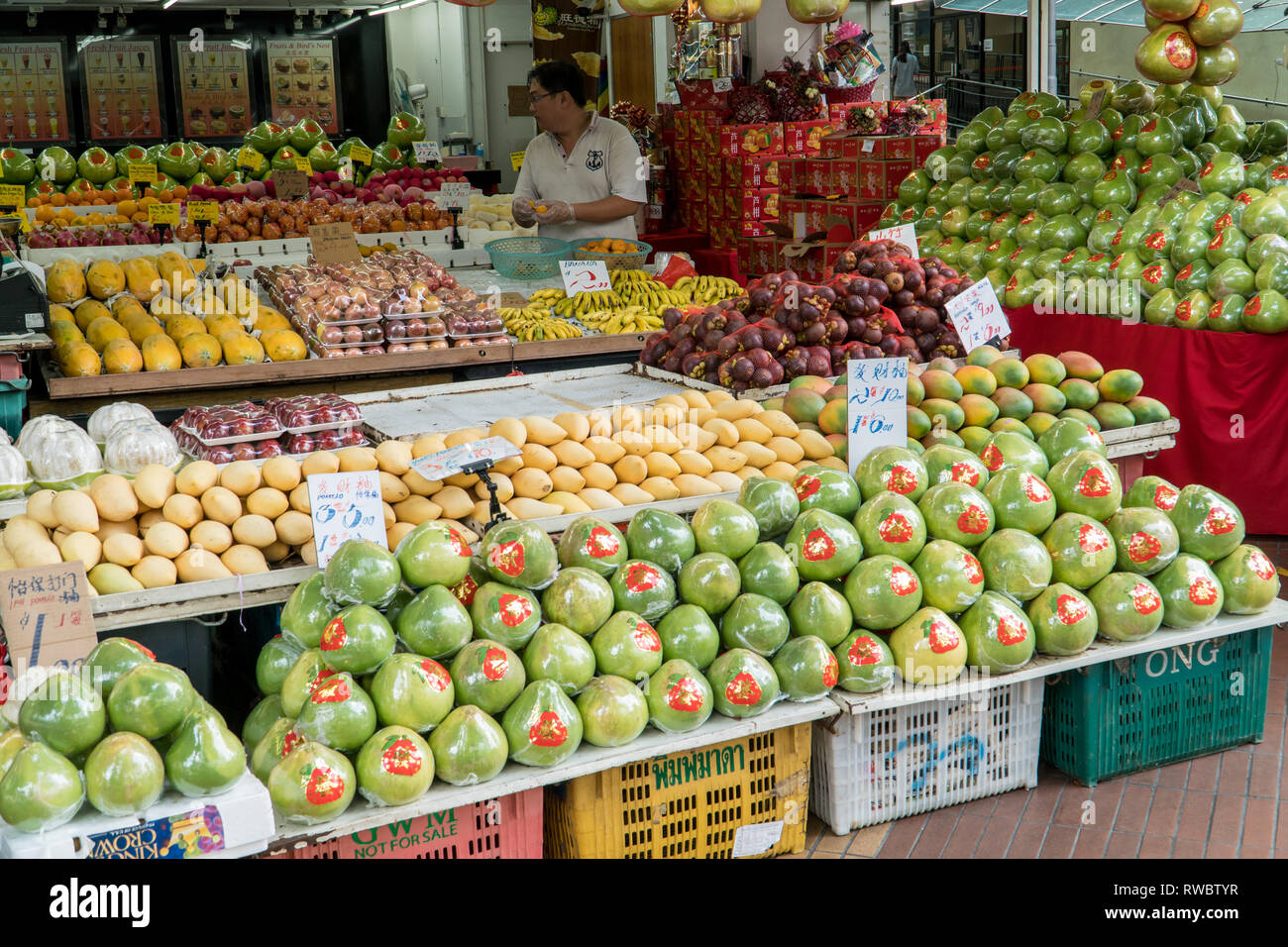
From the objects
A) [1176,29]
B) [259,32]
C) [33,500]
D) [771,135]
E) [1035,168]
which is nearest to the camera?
[33,500]

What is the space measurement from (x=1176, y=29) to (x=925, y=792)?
4.18 meters

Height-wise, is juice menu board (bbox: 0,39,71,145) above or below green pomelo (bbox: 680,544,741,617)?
above

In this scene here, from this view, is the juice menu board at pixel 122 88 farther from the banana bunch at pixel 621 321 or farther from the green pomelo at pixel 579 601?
the green pomelo at pixel 579 601

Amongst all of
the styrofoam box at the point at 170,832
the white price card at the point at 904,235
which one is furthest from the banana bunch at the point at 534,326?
the styrofoam box at the point at 170,832

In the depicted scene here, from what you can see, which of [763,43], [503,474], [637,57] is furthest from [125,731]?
[637,57]

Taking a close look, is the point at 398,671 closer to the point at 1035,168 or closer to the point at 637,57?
the point at 1035,168

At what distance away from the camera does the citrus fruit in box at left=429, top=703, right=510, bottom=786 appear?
2.29 metres

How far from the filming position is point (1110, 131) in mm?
6016

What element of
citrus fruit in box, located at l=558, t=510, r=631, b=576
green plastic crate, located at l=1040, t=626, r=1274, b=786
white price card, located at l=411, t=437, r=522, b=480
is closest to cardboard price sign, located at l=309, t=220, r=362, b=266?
white price card, located at l=411, t=437, r=522, b=480

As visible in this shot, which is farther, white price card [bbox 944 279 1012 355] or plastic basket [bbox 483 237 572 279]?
plastic basket [bbox 483 237 572 279]

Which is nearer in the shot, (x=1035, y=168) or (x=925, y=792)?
(x=925, y=792)

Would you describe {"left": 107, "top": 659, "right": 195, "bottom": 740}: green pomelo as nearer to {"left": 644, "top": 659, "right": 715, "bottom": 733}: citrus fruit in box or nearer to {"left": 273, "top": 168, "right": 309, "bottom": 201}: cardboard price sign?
{"left": 644, "top": 659, "right": 715, "bottom": 733}: citrus fruit in box

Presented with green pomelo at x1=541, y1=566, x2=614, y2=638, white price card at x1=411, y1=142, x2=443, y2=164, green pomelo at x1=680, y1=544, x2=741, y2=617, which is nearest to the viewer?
green pomelo at x1=541, y1=566, x2=614, y2=638

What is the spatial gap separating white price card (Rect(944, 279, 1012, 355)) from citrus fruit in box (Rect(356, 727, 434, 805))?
263cm
